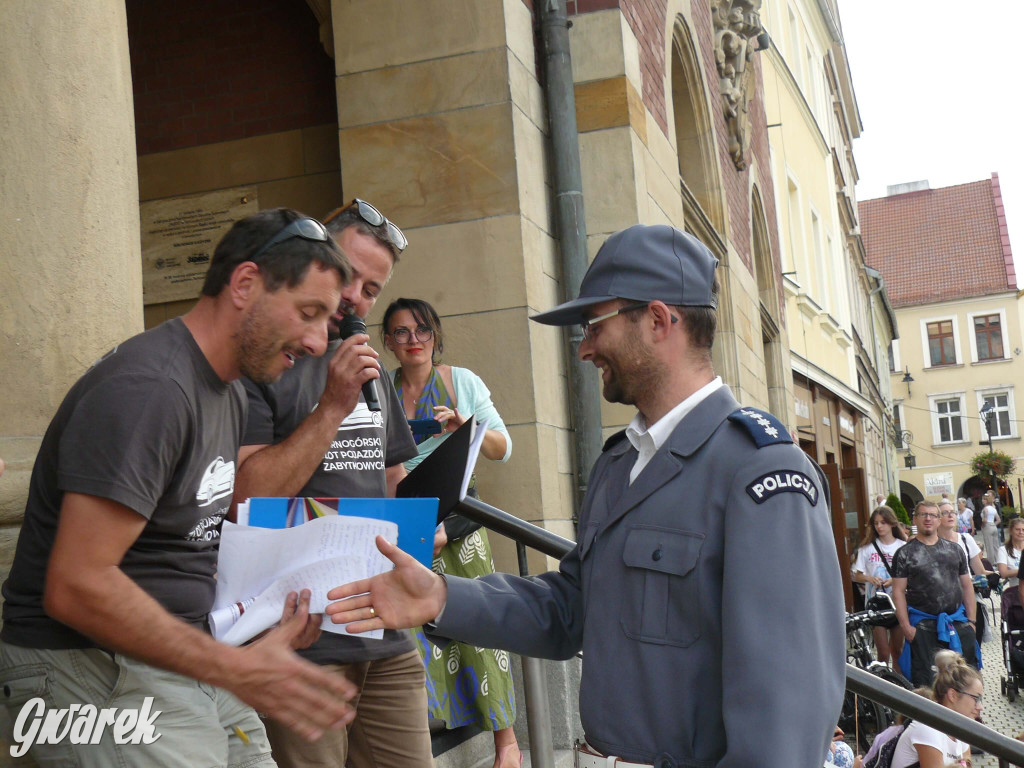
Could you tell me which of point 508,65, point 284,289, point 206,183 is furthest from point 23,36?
point 206,183

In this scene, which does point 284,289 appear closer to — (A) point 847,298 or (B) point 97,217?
(B) point 97,217

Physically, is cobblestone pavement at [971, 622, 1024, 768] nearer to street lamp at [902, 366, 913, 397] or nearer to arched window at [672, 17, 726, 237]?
arched window at [672, 17, 726, 237]

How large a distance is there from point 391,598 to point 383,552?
127mm

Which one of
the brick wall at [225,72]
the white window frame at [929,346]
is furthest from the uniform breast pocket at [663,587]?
the white window frame at [929,346]

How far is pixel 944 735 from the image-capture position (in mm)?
5867

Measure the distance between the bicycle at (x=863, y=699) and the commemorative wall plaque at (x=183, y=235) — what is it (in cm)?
533

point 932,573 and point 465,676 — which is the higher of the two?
point 465,676

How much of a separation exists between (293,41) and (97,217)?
188 inches

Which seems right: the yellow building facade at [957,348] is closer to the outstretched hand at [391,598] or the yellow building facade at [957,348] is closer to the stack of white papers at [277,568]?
the outstretched hand at [391,598]

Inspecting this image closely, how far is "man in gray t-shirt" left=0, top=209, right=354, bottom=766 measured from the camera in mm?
1918

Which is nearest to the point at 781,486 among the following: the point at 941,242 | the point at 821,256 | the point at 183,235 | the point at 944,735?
the point at 944,735

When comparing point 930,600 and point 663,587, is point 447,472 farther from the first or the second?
point 930,600

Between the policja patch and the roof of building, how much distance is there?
56259 mm

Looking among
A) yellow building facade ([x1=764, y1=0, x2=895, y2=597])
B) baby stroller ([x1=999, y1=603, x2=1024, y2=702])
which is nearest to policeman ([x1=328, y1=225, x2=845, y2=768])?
baby stroller ([x1=999, y1=603, x2=1024, y2=702])
